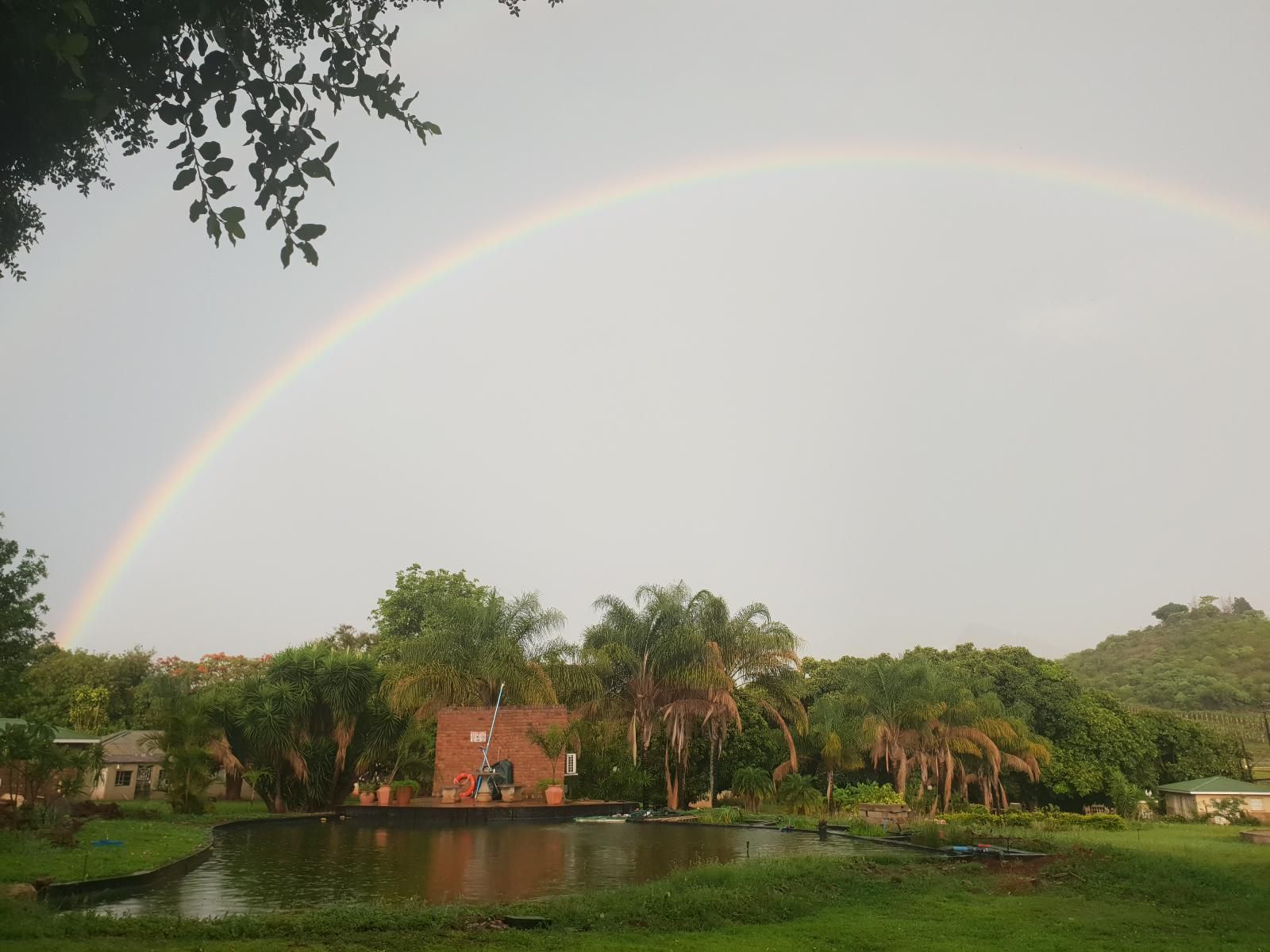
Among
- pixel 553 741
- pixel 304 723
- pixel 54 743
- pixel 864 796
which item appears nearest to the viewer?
pixel 54 743

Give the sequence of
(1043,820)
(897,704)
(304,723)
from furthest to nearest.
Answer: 1. (304,723)
2. (897,704)
3. (1043,820)

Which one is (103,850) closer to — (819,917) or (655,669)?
(819,917)

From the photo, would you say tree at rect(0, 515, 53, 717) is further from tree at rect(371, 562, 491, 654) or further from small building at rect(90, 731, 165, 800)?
tree at rect(371, 562, 491, 654)

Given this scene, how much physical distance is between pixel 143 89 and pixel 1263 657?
286ft

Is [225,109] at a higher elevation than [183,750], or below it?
higher

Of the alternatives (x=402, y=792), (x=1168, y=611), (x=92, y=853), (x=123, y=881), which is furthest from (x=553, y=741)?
(x=1168, y=611)

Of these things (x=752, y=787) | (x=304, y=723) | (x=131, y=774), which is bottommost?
(x=131, y=774)

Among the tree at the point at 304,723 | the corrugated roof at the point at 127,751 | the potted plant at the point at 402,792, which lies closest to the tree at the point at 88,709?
the corrugated roof at the point at 127,751

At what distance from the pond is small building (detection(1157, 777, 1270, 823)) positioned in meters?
19.0

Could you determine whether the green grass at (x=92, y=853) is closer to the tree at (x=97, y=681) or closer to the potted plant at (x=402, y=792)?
the potted plant at (x=402, y=792)

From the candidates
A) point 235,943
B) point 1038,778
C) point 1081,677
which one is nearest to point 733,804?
point 1038,778

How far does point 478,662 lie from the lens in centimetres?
2722

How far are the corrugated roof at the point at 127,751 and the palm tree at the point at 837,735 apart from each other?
22.7 metres

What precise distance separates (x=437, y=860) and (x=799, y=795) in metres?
14.1
